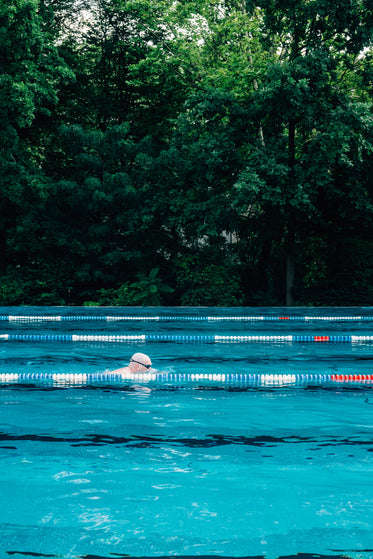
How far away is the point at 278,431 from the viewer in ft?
20.2

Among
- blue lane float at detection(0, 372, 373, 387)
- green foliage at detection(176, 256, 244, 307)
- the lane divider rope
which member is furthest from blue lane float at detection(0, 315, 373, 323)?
blue lane float at detection(0, 372, 373, 387)

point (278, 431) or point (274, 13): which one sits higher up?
point (274, 13)

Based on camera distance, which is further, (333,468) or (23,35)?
(23,35)

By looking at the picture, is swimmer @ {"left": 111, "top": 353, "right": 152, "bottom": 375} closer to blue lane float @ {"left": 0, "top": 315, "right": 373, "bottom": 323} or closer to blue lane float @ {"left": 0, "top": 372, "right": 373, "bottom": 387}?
blue lane float @ {"left": 0, "top": 372, "right": 373, "bottom": 387}

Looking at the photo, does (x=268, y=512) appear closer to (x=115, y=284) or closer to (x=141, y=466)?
(x=141, y=466)

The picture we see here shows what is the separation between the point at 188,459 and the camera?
514cm

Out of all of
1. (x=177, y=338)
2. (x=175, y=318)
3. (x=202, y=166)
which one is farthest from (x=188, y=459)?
(x=202, y=166)

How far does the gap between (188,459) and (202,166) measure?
15.6 metres

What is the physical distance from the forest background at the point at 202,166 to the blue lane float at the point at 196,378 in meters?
9.68

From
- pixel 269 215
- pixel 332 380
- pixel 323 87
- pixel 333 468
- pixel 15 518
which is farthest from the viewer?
pixel 269 215

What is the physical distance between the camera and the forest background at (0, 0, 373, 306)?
60.4ft

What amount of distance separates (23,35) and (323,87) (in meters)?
8.25

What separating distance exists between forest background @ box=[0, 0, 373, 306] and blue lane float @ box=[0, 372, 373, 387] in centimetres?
968

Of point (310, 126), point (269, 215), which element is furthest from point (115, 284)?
point (310, 126)
